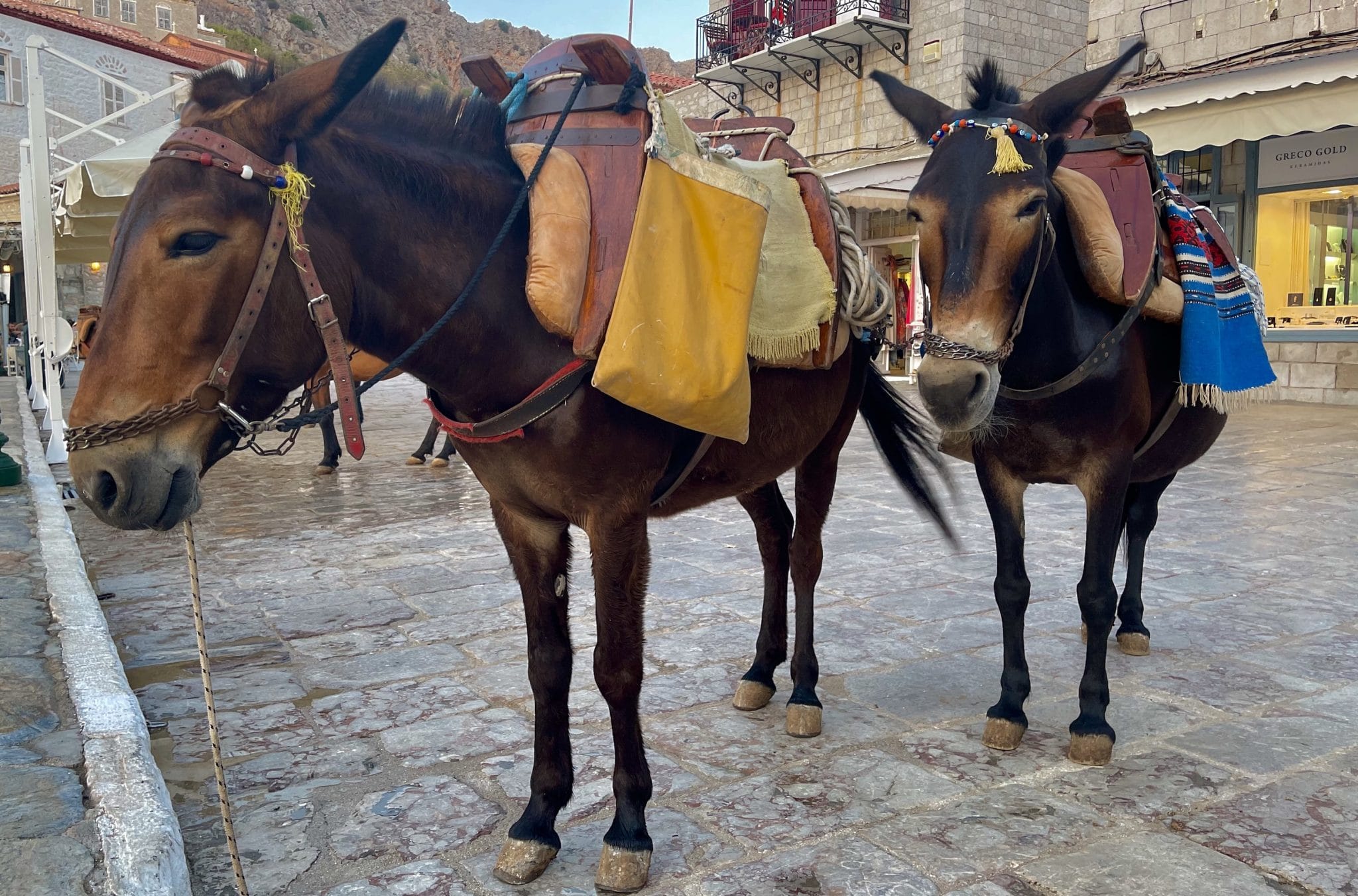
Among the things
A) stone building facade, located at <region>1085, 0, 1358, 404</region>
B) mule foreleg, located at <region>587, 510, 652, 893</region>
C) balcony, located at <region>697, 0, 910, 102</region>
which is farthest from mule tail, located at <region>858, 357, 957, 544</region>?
balcony, located at <region>697, 0, 910, 102</region>

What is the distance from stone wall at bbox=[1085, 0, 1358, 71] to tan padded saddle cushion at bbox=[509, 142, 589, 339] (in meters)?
14.2

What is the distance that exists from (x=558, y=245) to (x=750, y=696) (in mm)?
1904

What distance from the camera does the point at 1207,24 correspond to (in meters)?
14.3

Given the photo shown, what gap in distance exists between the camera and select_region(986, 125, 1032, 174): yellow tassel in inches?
104

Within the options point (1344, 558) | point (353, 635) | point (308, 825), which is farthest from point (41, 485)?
point (1344, 558)

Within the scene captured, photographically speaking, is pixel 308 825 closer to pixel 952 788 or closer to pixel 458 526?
pixel 952 788

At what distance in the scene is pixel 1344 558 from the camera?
530 centimetres

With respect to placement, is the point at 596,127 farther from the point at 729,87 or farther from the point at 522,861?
the point at 729,87

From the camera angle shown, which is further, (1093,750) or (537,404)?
(1093,750)

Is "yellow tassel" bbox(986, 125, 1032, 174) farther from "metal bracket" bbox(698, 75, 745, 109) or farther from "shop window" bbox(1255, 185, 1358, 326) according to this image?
"metal bracket" bbox(698, 75, 745, 109)

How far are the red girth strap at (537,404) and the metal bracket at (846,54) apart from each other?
2106cm

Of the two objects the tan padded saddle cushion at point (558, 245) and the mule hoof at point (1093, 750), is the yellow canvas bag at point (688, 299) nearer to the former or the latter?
the tan padded saddle cushion at point (558, 245)

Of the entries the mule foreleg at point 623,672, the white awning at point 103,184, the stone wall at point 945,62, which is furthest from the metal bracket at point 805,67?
the mule foreleg at point 623,672

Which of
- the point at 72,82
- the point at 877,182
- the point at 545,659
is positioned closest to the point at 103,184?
the point at 545,659
